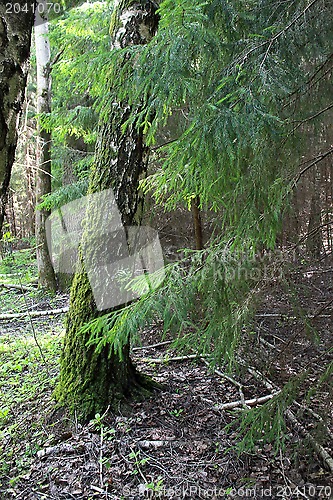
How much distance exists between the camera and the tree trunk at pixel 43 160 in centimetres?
855

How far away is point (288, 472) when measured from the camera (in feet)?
9.48

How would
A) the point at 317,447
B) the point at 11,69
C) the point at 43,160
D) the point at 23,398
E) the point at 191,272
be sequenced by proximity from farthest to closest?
1. the point at 43,160
2. the point at 23,398
3. the point at 317,447
4. the point at 191,272
5. the point at 11,69

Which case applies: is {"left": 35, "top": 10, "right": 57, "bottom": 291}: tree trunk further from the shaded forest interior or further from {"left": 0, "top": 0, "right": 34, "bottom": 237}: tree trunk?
{"left": 0, "top": 0, "right": 34, "bottom": 237}: tree trunk

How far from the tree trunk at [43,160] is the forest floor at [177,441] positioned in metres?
4.79

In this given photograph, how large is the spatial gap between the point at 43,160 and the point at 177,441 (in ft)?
24.4

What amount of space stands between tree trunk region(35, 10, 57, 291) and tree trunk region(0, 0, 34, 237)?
7267 mm

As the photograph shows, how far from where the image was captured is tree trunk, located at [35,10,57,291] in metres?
8.55

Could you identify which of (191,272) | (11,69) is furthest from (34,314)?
(11,69)

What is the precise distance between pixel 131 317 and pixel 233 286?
0.76 meters

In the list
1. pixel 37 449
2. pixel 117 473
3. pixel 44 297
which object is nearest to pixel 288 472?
pixel 117 473

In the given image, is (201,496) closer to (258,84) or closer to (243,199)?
(243,199)

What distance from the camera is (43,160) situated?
9008mm

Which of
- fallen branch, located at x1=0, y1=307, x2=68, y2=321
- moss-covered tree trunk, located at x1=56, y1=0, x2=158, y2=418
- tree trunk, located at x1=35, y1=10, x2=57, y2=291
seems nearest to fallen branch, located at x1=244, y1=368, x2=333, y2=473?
moss-covered tree trunk, located at x1=56, y1=0, x2=158, y2=418

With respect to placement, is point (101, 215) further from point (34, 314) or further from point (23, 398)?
point (34, 314)
